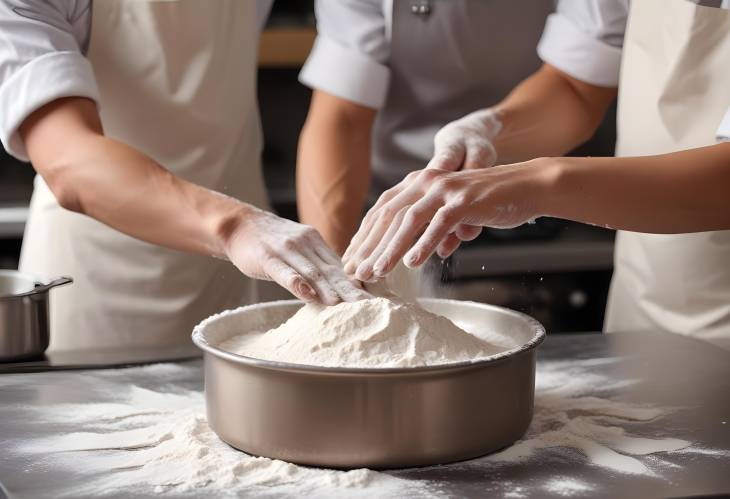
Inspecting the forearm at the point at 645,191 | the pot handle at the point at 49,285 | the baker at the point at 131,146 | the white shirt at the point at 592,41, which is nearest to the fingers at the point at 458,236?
the forearm at the point at 645,191

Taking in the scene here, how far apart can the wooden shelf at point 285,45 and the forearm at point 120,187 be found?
4.89 ft

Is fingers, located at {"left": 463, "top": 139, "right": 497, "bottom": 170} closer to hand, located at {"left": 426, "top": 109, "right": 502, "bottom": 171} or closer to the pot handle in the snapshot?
hand, located at {"left": 426, "top": 109, "right": 502, "bottom": 171}

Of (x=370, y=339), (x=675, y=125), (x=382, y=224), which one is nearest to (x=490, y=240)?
(x=675, y=125)

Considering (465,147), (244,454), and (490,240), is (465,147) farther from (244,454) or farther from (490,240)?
(490,240)

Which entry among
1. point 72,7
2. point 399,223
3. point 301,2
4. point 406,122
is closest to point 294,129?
point 301,2

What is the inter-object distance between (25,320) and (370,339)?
621 millimetres

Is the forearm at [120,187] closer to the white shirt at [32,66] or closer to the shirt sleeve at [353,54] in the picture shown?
the white shirt at [32,66]

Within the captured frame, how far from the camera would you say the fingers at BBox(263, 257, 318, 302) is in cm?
125

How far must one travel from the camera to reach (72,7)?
1.75m

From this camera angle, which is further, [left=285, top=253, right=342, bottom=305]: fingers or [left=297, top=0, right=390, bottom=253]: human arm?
[left=297, top=0, right=390, bottom=253]: human arm

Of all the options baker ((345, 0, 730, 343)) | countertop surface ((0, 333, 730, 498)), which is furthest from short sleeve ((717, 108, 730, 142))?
countertop surface ((0, 333, 730, 498))

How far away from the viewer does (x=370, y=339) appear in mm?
1163

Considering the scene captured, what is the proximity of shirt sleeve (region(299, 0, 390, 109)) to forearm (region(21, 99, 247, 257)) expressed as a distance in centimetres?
59

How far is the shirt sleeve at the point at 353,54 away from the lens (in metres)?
2.06
